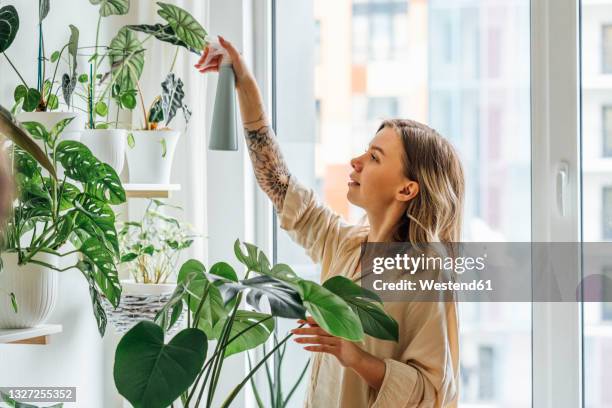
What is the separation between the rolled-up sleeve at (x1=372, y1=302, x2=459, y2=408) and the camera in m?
1.52

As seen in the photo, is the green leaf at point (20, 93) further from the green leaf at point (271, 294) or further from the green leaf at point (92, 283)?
the green leaf at point (271, 294)

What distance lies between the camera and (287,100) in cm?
226

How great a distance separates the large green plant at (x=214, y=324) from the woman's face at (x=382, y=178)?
0.35m

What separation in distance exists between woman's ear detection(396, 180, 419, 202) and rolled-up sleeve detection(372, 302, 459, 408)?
25 cm

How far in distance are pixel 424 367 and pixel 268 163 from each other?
2.14 feet

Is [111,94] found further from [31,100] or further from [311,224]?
[311,224]

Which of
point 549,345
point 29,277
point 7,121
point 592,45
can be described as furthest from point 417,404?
point 592,45

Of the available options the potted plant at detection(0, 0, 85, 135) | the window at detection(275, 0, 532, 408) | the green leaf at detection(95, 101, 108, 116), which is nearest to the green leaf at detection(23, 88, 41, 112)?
the potted plant at detection(0, 0, 85, 135)

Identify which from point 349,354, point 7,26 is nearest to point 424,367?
point 349,354

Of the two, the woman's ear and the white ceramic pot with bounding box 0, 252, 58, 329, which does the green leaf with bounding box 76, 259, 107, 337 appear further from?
the woman's ear

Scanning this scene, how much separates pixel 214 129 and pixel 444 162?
1.87 ft

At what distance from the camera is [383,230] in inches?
67.0

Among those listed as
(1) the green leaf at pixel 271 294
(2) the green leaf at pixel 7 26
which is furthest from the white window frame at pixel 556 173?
(2) the green leaf at pixel 7 26

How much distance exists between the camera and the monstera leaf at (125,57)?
166 centimetres
